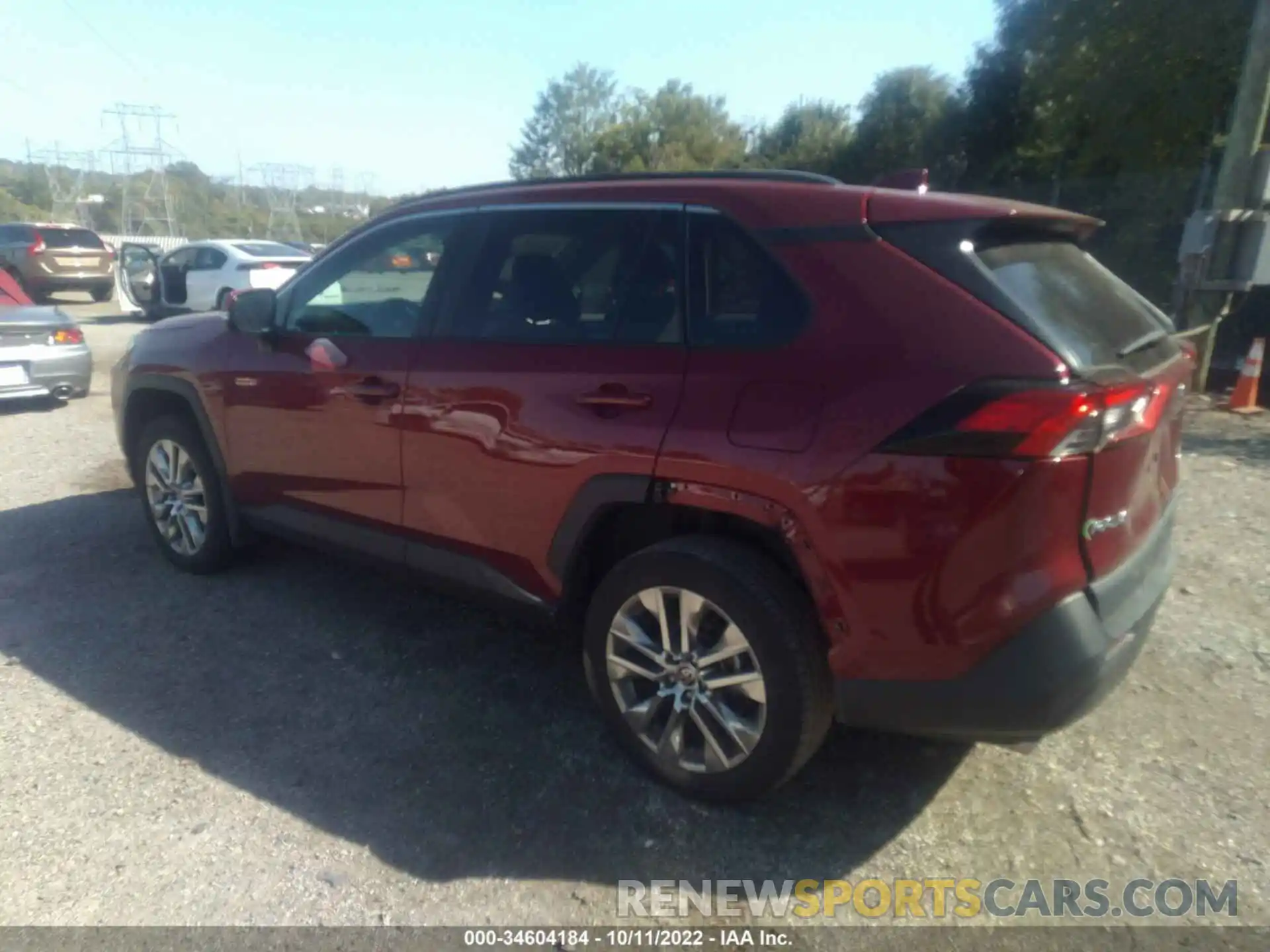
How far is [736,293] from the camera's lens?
287 centimetres

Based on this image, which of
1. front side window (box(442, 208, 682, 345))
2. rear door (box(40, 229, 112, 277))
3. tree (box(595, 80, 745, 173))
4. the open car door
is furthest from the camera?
tree (box(595, 80, 745, 173))

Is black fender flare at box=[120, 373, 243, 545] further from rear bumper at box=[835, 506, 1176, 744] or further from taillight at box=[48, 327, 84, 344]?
taillight at box=[48, 327, 84, 344]

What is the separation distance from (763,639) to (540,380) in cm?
113

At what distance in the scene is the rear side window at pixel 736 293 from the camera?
2.73m

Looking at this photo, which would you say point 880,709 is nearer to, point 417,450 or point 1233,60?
point 417,450

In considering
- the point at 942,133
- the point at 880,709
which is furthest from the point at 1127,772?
the point at 942,133

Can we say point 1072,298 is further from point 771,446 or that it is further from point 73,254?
point 73,254

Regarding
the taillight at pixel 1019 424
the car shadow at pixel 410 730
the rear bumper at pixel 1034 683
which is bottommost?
the car shadow at pixel 410 730

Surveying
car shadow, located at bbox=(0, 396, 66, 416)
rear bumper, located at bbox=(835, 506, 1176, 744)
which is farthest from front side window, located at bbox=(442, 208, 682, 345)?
car shadow, located at bbox=(0, 396, 66, 416)

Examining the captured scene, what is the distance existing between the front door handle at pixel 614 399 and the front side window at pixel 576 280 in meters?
0.17

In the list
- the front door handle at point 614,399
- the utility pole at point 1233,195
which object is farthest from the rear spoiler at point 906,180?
the utility pole at point 1233,195

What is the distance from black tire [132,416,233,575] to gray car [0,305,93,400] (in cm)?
459

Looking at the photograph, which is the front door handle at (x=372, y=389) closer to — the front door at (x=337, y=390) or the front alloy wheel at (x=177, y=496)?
the front door at (x=337, y=390)

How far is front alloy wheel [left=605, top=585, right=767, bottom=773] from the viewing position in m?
2.82
